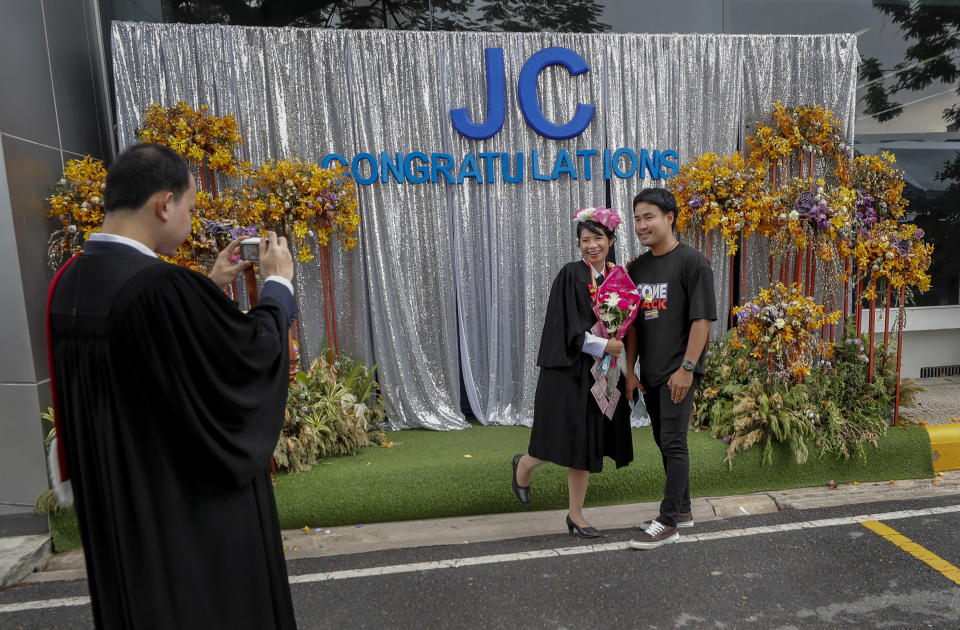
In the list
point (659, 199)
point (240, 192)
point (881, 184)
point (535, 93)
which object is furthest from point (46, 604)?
point (881, 184)

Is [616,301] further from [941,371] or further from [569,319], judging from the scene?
[941,371]

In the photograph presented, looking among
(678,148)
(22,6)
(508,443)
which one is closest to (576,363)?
(508,443)

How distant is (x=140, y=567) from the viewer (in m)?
1.58

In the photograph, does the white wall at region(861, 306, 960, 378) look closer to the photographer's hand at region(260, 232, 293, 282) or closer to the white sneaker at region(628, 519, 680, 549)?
the white sneaker at region(628, 519, 680, 549)

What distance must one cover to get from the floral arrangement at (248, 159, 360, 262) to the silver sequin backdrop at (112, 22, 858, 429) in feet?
1.03

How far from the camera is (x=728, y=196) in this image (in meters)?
4.93

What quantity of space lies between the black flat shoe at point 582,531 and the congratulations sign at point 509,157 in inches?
117

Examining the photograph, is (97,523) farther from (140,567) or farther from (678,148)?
(678,148)

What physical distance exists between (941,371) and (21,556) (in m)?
8.45

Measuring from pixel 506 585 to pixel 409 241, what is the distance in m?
3.06

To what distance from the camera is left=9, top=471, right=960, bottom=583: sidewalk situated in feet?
Result: 11.5

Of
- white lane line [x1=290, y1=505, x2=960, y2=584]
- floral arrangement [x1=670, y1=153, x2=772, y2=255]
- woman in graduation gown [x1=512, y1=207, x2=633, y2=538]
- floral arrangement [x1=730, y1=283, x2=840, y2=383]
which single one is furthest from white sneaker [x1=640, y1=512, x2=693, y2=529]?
floral arrangement [x1=670, y1=153, x2=772, y2=255]

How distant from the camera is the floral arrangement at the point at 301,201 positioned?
4504 mm

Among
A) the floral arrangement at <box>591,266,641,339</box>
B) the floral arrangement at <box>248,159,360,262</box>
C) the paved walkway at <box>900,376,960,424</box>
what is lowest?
the paved walkway at <box>900,376,960,424</box>
